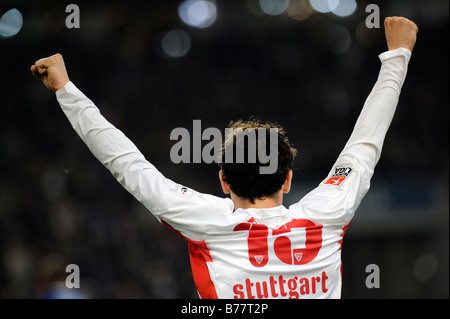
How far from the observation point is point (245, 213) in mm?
1919

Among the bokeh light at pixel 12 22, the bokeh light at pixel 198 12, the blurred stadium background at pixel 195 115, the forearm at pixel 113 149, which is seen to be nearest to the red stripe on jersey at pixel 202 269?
the forearm at pixel 113 149

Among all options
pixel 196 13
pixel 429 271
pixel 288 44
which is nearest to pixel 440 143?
pixel 429 271

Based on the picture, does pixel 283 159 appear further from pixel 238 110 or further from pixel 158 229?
pixel 238 110

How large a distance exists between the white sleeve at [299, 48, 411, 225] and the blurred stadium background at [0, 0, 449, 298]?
6.81 meters

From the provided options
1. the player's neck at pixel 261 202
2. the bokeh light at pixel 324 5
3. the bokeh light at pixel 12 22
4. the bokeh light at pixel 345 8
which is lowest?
the player's neck at pixel 261 202

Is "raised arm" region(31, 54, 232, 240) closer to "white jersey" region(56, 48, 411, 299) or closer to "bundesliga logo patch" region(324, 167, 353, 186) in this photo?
"white jersey" region(56, 48, 411, 299)

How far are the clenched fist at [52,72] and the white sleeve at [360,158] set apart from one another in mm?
966

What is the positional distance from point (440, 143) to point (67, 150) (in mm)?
7506

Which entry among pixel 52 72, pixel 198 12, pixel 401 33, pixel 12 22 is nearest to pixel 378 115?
pixel 401 33

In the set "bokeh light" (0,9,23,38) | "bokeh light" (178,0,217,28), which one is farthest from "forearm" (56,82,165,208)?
"bokeh light" (178,0,217,28)

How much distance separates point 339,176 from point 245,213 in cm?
39

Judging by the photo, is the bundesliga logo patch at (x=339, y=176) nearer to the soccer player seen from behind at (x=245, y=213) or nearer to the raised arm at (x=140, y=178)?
the soccer player seen from behind at (x=245, y=213)

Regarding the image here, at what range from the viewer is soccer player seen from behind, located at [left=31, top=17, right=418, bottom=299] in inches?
72.7

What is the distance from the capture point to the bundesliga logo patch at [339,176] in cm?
204
